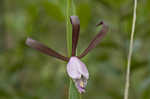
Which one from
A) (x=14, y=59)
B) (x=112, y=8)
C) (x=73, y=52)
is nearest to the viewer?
(x=73, y=52)

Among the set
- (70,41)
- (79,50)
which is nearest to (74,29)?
(70,41)

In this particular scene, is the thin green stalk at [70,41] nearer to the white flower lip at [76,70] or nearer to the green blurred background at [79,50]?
the white flower lip at [76,70]

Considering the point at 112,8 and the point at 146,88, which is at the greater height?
the point at 112,8

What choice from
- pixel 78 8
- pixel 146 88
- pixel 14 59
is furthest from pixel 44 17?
pixel 146 88

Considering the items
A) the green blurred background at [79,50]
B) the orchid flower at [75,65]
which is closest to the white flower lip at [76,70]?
the orchid flower at [75,65]

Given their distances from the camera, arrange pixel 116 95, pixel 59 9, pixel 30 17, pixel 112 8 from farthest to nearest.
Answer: pixel 30 17
pixel 116 95
pixel 112 8
pixel 59 9

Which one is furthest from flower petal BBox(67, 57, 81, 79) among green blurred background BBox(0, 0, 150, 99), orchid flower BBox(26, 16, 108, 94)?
green blurred background BBox(0, 0, 150, 99)

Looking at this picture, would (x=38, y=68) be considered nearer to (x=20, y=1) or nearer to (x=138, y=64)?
(x=20, y=1)

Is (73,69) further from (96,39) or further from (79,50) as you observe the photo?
(79,50)
